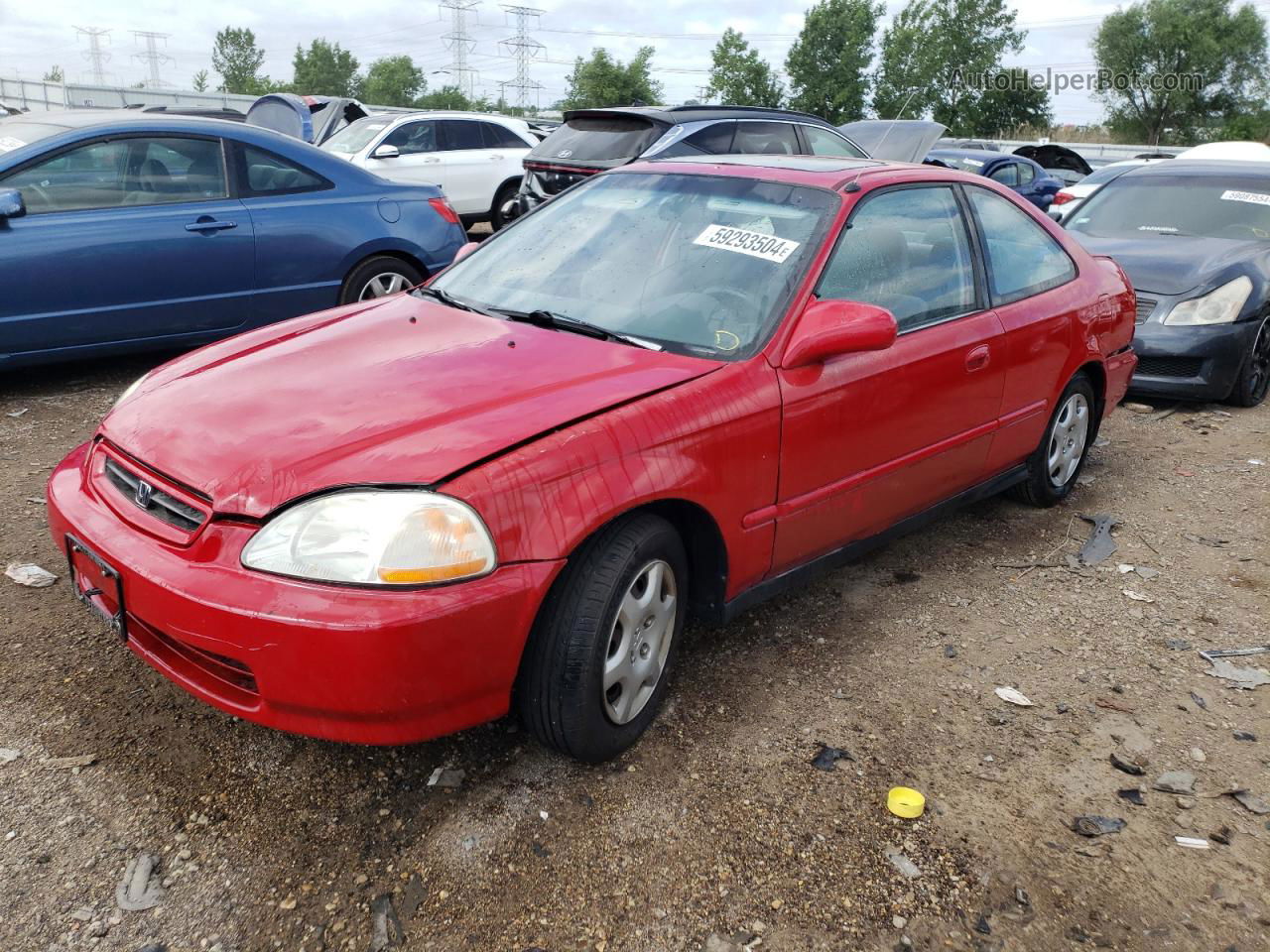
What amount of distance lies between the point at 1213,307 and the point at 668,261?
462 centimetres

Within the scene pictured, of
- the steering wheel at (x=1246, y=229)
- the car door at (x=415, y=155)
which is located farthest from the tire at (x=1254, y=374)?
the car door at (x=415, y=155)

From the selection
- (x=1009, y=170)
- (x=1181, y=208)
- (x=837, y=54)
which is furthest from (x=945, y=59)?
(x=1181, y=208)

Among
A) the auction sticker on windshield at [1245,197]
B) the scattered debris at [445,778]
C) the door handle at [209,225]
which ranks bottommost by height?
the scattered debris at [445,778]

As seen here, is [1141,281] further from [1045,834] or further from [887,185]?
[1045,834]

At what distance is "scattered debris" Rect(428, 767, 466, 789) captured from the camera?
2.64m

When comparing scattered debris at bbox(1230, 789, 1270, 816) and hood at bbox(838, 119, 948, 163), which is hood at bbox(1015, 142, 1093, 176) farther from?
scattered debris at bbox(1230, 789, 1270, 816)

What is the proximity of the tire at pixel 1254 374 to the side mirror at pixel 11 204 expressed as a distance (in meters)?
7.01

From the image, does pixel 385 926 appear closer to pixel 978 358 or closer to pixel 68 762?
pixel 68 762

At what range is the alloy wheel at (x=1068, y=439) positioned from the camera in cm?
454

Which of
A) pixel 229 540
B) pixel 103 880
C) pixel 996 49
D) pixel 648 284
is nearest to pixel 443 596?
pixel 229 540

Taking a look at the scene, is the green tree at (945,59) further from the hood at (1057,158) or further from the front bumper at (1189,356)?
the front bumper at (1189,356)

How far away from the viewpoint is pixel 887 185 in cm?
354

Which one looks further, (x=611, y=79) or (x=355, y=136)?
(x=611, y=79)

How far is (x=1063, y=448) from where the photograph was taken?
4660 mm
